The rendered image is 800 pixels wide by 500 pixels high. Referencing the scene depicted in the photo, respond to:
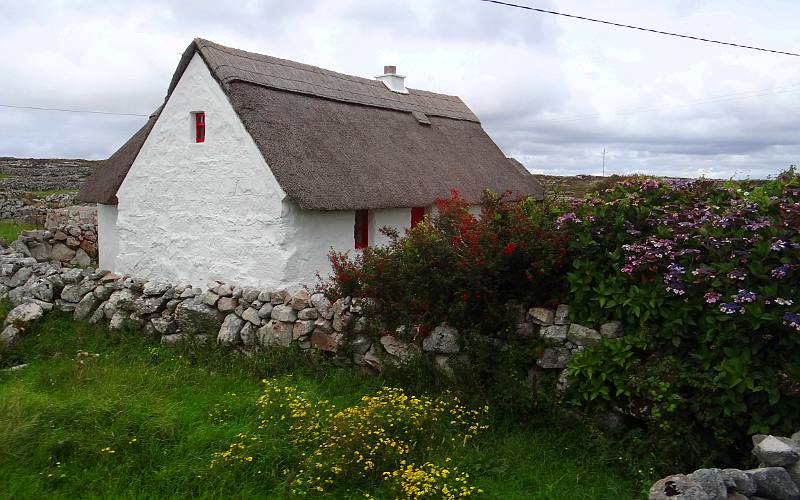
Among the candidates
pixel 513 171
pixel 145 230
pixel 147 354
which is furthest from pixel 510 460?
pixel 513 171

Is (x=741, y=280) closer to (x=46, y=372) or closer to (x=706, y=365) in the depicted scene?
(x=706, y=365)

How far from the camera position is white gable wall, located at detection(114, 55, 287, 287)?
9.12 meters

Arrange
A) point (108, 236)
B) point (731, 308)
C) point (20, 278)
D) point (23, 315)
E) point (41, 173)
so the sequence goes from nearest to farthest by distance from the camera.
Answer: point (731, 308)
point (23, 315)
point (20, 278)
point (108, 236)
point (41, 173)

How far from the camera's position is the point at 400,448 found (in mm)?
4836

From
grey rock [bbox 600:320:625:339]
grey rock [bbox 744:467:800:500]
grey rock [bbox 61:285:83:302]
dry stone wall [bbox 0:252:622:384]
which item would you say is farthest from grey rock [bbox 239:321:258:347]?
grey rock [bbox 744:467:800:500]

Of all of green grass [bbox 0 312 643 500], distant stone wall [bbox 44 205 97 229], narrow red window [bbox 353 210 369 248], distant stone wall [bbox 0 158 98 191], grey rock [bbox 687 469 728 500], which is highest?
distant stone wall [bbox 0 158 98 191]

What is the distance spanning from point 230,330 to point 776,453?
19.0 feet

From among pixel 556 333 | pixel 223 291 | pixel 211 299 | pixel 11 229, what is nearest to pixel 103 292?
pixel 211 299

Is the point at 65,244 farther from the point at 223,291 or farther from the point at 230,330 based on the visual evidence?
the point at 230,330

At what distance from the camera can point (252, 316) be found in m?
7.52

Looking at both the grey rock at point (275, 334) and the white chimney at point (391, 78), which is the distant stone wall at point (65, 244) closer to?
the white chimney at point (391, 78)

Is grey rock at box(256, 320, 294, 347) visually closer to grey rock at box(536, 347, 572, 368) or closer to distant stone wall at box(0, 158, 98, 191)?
grey rock at box(536, 347, 572, 368)

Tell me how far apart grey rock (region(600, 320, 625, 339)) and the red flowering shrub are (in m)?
0.61

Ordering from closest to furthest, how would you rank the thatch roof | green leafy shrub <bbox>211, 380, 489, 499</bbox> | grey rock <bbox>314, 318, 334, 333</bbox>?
green leafy shrub <bbox>211, 380, 489, 499</bbox>, grey rock <bbox>314, 318, 334, 333</bbox>, the thatch roof
